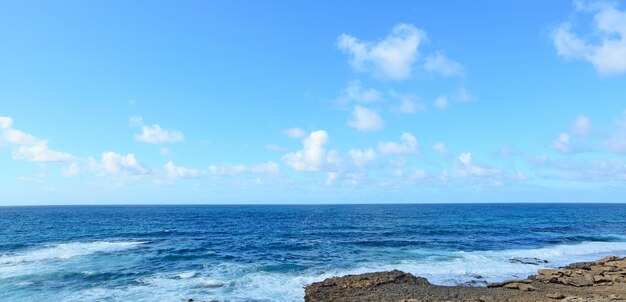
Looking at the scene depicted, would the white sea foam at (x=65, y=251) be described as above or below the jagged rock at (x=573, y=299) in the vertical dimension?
below

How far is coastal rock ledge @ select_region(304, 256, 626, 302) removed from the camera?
22.3 metres

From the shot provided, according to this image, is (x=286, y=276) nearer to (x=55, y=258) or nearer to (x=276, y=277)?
(x=276, y=277)

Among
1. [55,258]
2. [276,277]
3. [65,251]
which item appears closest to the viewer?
[276,277]

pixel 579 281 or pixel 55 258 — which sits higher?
pixel 579 281

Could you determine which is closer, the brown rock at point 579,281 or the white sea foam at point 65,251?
the brown rock at point 579,281

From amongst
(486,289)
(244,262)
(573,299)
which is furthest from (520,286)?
(244,262)

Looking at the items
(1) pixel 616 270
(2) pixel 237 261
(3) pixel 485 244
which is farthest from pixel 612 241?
(2) pixel 237 261

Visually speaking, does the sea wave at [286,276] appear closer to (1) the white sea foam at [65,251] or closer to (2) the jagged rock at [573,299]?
(2) the jagged rock at [573,299]

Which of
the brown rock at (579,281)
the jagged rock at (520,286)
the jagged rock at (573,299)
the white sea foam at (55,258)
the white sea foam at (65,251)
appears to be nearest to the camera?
the jagged rock at (573,299)

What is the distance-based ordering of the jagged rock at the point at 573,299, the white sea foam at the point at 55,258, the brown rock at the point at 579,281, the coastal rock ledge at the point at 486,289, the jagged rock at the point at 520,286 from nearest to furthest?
the jagged rock at the point at 573,299
the coastal rock ledge at the point at 486,289
the jagged rock at the point at 520,286
the brown rock at the point at 579,281
the white sea foam at the point at 55,258

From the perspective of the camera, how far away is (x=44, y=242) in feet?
192

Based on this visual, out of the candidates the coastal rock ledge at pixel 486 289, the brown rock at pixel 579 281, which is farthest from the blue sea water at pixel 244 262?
the brown rock at pixel 579 281

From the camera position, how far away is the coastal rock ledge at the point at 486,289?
22.3 metres

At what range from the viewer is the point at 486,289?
25453mm
